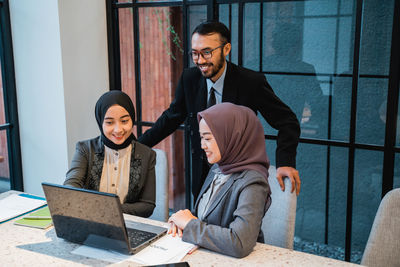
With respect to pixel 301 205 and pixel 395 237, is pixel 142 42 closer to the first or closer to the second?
pixel 301 205

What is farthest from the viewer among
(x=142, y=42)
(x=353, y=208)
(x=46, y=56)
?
(x=142, y=42)

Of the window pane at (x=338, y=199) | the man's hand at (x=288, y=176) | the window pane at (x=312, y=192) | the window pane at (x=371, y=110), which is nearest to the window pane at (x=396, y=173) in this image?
the window pane at (x=371, y=110)

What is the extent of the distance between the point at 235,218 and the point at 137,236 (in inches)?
14.4

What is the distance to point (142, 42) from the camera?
3188 mm

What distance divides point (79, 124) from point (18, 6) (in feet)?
2.84

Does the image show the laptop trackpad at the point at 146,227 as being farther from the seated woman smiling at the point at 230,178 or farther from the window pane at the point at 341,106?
the window pane at the point at 341,106

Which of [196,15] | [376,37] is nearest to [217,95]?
[196,15]

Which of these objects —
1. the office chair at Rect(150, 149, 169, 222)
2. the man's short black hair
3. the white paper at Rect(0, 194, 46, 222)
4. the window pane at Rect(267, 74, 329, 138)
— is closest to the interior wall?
the white paper at Rect(0, 194, 46, 222)

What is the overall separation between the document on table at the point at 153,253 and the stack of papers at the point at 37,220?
0.28 m

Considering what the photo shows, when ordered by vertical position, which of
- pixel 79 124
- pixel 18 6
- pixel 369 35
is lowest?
pixel 79 124

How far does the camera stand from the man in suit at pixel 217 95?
7.25ft

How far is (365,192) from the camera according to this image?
8.20ft

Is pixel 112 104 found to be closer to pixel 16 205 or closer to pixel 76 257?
pixel 16 205

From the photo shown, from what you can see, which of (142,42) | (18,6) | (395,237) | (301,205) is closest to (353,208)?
(301,205)
